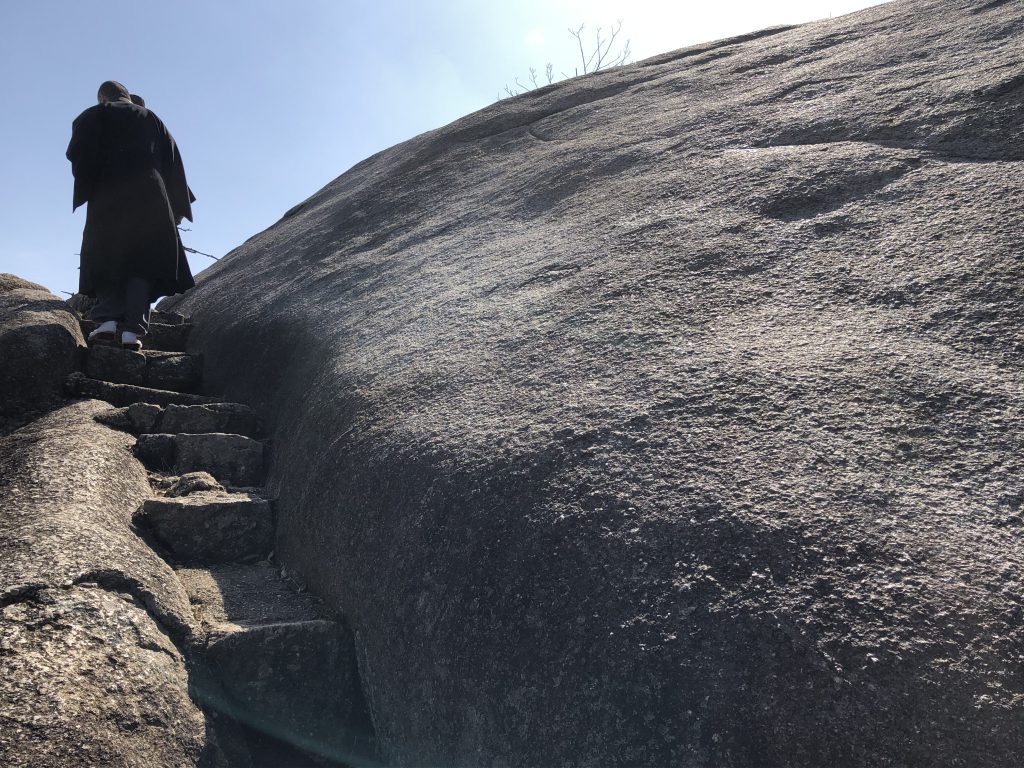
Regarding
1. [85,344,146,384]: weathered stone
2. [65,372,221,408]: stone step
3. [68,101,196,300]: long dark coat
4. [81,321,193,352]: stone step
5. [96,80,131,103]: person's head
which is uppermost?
[96,80,131,103]: person's head

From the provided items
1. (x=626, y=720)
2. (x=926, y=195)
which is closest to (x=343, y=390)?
(x=626, y=720)

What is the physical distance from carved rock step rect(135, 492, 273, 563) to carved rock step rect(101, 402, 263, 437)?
80cm

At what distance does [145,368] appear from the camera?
453cm

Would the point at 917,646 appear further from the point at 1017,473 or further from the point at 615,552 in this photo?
the point at 615,552

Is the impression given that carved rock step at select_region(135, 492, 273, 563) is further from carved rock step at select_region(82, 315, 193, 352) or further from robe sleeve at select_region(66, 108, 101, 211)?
robe sleeve at select_region(66, 108, 101, 211)

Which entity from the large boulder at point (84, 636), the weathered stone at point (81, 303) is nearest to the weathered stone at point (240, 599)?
the large boulder at point (84, 636)

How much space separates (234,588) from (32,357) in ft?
6.32

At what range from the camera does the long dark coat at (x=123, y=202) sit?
504cm

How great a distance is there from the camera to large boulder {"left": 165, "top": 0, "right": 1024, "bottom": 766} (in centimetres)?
147

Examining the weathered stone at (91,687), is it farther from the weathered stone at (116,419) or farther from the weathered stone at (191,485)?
the weathered stone at (116,419)

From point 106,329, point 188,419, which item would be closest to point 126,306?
point 106,329

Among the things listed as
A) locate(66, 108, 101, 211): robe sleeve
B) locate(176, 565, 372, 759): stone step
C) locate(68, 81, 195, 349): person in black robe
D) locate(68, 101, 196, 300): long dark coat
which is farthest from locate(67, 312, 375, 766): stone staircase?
locate(66, 108, 101, 211): robe sleeve

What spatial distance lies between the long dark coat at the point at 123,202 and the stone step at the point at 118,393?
1.22 metres

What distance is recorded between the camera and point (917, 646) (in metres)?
1.41
